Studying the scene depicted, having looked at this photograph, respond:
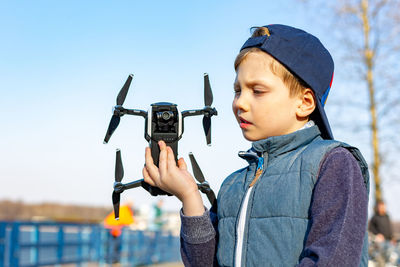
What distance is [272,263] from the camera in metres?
1.31

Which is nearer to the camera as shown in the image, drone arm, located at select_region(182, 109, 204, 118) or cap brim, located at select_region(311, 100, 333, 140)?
cap brim, located at select_region(311, 100, 333, 140)

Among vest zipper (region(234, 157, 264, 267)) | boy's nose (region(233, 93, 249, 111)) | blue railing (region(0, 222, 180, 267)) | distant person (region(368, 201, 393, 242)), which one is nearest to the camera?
vest zipper (region(234, 157, 264, 267))

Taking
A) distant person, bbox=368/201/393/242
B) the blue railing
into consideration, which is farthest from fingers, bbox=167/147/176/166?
distant person, bbox=368/201/393/242

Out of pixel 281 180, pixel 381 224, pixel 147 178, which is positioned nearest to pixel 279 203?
pixel 281 180

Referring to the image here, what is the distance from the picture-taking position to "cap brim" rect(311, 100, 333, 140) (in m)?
1.50

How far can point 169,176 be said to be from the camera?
4.83 feet

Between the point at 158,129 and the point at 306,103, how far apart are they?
1.45ft

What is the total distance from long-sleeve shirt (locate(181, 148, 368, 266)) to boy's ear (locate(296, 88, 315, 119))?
189 millimetres

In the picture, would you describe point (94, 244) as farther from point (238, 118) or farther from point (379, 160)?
point (238, 118)

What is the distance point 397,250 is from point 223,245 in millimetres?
9547

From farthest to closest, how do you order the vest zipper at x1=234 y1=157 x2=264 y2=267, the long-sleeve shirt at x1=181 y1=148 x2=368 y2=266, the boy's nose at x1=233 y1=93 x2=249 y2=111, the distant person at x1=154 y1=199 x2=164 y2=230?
the distant person at x1=154 y1=199 x2=164 y2=230 → the boy's nose at x1=233 y1=93 x2=249 y2=111 → the vest zipper at x1=234 y1=157 x2=264 y2=267 → the long-sleeve shirt at x1=181 y1=148 x2=368 y2=266

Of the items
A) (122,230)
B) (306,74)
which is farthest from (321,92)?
(122,230)

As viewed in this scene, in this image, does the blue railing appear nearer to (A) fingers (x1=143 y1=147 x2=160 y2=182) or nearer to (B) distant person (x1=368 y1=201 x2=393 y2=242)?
(B) distant person (x1=368 y1=201 x2=393 y2=242)

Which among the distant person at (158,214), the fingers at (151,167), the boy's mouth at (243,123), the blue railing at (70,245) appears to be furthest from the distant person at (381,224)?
the fingers at (151,167)
